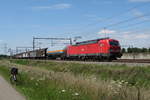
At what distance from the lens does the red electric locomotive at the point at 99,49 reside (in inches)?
1398

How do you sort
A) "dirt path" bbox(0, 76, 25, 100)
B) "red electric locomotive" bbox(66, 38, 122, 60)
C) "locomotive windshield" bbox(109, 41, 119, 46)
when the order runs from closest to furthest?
"dirt path" bbox(0, 76, 25, 100) → "red electric locomotive" bbox(66, 38, 122, 60) → "locomotive windshield" bbox(109, 41, 119, 46)

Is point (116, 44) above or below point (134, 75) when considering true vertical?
above

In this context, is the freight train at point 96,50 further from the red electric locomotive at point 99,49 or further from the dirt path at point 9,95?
the dirt path at point 9,95

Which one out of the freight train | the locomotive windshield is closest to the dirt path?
the freight train

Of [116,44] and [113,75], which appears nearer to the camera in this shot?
[113,75]

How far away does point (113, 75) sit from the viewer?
68.7 ft

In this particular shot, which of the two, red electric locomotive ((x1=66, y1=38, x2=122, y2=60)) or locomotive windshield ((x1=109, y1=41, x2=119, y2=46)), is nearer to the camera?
red electric locomotive ((x1=66, y1=38, x2=122, y2=60))

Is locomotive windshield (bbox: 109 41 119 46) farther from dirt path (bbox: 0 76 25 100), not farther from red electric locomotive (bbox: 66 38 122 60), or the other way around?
dirt path (bbox: 0 76 25 100)

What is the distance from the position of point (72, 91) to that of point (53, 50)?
53.7 metres

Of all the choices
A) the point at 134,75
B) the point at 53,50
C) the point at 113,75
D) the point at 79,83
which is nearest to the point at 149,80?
the point at 134,75

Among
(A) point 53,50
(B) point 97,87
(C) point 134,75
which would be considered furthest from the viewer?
(A) point 53,50

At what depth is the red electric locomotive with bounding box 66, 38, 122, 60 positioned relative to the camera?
35.5 metres

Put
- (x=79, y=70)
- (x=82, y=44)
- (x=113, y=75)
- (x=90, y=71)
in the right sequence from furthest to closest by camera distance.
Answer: (x=82, y=44)
(x=79, y=70)
(x=90, y=71)
(x=113, y=75)

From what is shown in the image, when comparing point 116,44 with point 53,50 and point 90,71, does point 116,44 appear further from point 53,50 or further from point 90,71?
point 53,50
